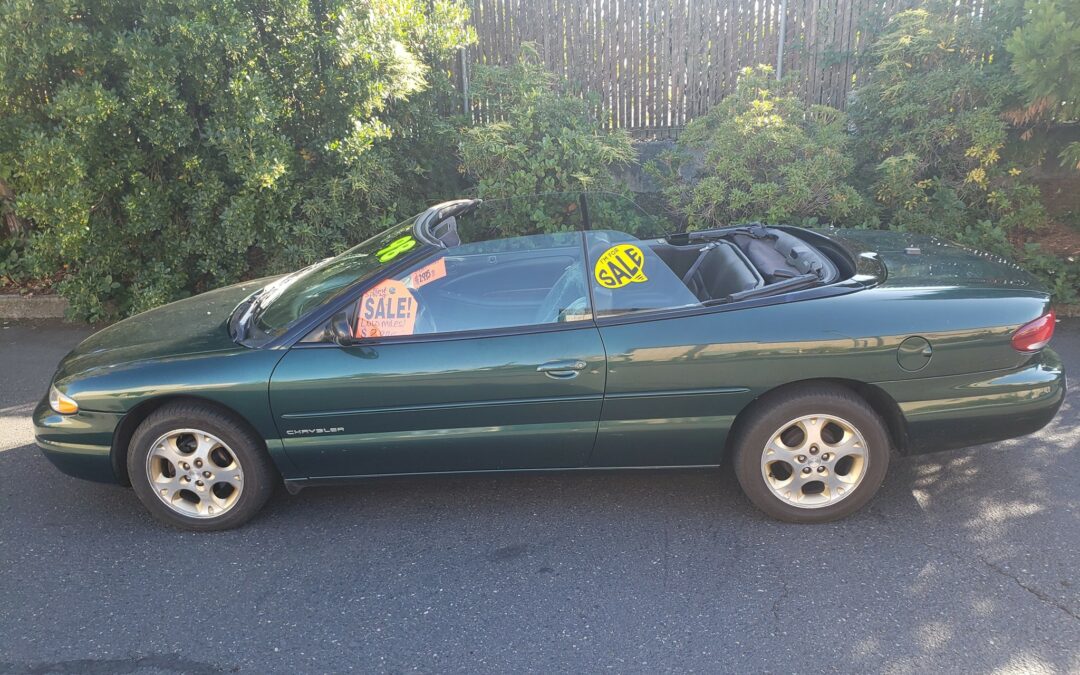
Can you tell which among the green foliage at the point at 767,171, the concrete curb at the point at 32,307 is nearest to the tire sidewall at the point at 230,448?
the green foliage at the point at 767,171

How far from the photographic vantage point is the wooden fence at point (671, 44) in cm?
872

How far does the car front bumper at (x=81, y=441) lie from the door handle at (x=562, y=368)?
1957mm

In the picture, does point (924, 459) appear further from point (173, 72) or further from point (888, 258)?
point (173, 72)

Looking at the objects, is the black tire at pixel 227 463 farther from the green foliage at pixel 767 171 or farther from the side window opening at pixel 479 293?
the green foliage at pixel 767 171

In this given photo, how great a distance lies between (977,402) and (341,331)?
2793 millimetres

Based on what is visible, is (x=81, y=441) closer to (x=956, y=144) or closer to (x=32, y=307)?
(x=32, y=307)

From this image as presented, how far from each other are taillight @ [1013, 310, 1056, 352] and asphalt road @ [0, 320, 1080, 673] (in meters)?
0.76

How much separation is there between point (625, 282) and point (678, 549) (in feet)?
3.92

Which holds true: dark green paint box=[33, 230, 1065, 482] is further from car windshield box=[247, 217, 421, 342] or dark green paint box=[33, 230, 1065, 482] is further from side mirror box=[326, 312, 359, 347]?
car windshield box=[247, 217, 421, 342]

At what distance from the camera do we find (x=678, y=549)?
11.0 ft

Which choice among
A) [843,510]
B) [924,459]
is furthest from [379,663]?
[924,459]

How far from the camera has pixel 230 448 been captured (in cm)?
354

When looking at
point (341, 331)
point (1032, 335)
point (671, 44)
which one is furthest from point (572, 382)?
point (671, 44)

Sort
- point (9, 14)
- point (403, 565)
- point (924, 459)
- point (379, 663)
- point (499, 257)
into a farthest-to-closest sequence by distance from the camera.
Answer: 1. point (9, 14)
2. point (924, 459)
3. point (499, 257)
4. point (403, 565)
5. point (379, 663)
